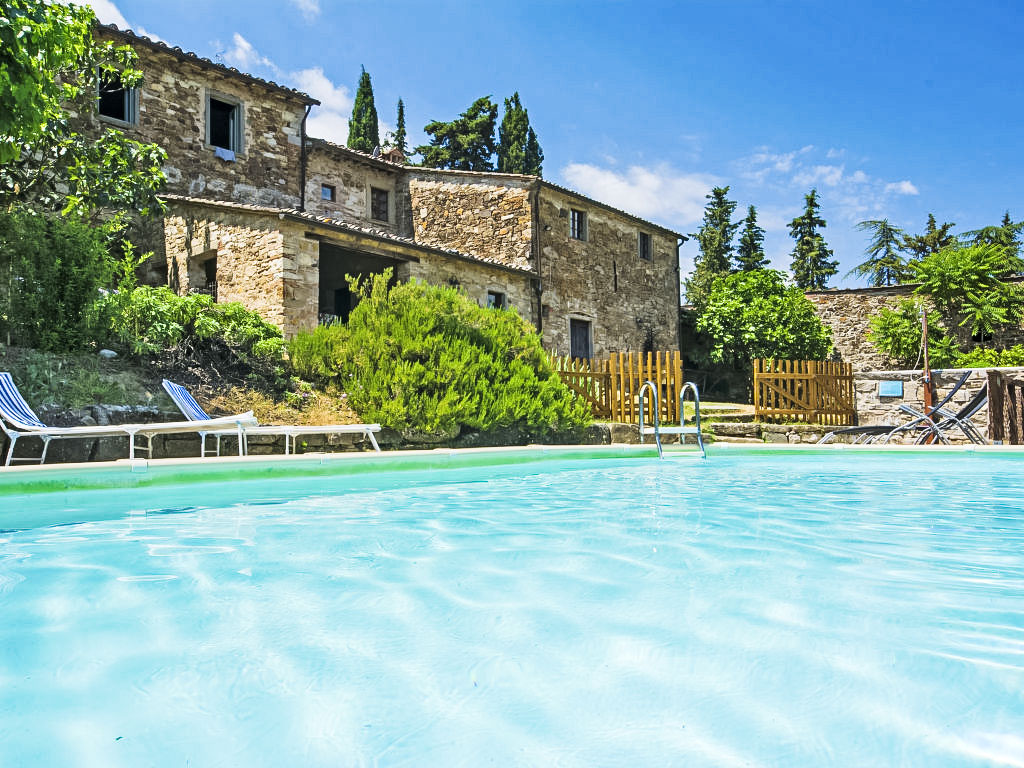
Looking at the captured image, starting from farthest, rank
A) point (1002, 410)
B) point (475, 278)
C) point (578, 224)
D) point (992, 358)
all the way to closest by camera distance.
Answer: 1. point (578, 224)
2. point (992, 358)
3. point (475, 278)
4. point (1002, 410)

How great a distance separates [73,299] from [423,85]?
11.3m

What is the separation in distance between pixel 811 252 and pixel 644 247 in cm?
1237

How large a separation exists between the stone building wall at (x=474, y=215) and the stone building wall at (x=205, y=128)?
3.57 metres

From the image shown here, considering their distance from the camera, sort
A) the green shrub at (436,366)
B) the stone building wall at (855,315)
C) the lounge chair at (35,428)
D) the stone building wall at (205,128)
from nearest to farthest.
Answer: the lounge chair at (35,428) → the green shrub at (436,366) → the stone building wall at (205,128) → the stone building wall at (855,315)

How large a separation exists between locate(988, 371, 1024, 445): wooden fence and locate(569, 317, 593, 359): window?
9831mm

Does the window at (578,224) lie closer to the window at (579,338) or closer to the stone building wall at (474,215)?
the stone building wall at (474,215)

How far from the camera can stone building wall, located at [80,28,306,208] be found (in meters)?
13.0

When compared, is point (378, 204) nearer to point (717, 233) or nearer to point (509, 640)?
point (717, 233)

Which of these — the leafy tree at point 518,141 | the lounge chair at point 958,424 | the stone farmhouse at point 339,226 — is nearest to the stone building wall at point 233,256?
the stone farmhouse at point 339,226

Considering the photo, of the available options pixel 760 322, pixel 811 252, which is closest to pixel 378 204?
pixel 760 322

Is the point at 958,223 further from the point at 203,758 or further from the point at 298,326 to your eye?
the point at 203,758

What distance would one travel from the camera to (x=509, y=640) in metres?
1.93

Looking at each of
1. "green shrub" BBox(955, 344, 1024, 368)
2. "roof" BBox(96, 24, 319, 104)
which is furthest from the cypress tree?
"green shrub" BBox(955, 344, 1024, 368)

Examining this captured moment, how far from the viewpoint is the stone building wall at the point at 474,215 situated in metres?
16.7
